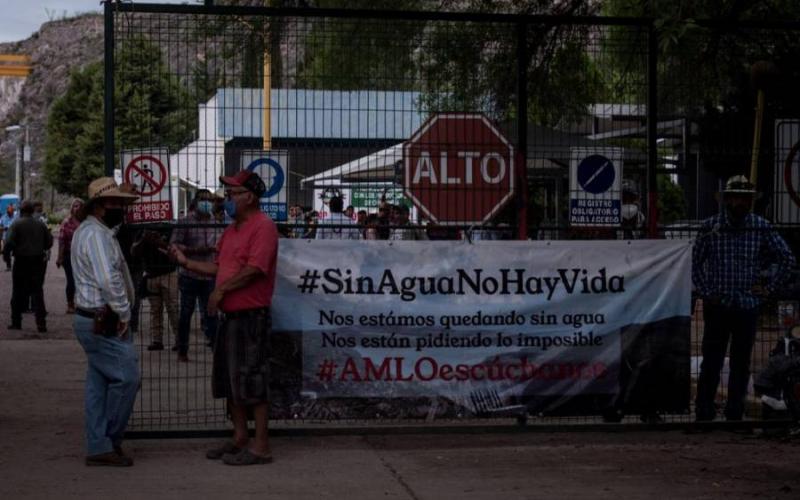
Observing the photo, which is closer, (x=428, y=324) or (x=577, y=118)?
(x=428, y=324)

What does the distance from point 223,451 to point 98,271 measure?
1.50 m

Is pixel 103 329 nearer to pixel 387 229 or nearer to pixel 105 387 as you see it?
pixel 105 387

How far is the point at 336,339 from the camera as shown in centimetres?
1009

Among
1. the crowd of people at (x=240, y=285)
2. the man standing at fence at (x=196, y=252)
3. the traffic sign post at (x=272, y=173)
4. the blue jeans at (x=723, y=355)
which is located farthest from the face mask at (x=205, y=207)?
the blue jeans at (x=723, y=355)

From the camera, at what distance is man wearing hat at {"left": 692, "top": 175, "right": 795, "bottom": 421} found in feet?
34.3

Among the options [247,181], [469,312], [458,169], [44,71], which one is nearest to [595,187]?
[458,169]

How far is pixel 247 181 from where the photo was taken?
9.30 metres

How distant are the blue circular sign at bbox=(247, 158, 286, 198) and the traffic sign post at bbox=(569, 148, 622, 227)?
7.11 feet

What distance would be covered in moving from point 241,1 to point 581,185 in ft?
26.1

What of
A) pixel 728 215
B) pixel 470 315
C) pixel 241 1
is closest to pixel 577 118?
pixel 728 215

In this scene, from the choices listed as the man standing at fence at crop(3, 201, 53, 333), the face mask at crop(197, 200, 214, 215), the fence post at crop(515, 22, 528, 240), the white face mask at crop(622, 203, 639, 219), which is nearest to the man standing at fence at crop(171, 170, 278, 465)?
the fence post at crop(515, 22, 528, 240)

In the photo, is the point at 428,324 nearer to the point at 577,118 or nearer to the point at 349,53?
the point at 349,53

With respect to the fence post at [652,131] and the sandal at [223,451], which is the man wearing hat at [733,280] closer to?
the fence post at [652,131]

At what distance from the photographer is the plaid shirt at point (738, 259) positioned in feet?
34.3
